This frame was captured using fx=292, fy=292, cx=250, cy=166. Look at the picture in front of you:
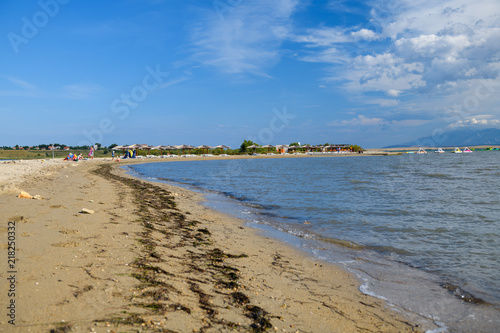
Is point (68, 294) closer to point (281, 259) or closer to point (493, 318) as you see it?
point (281, 259)

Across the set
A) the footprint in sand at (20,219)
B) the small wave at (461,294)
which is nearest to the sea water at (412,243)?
the small wave at (461,294)

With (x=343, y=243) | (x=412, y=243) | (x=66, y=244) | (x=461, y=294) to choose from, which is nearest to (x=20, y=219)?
(x=66, y=244)

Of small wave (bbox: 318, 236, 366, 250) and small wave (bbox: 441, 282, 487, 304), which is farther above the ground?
small wave (bbox: 441, 282, 487, 304)

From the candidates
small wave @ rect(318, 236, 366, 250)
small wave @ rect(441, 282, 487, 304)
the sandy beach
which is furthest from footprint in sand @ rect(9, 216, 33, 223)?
small wave @ rect(441, 282, 487, 304)

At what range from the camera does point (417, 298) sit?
4.60 m

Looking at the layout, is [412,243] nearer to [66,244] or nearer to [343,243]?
[343,243]

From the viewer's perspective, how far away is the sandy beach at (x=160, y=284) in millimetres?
3018

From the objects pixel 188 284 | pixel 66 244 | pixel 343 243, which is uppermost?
pixel 66 244

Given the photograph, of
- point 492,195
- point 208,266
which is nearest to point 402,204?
point 492,195

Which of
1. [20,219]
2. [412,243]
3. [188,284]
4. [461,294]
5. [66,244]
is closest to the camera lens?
[188,284]

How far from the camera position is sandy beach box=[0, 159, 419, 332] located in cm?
302

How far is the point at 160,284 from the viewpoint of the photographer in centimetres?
391

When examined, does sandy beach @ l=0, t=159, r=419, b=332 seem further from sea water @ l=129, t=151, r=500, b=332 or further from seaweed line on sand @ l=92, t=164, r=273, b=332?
sea water @ l=129, t=151, r=500, b=332

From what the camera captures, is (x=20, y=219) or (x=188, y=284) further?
(x=20, y=219)
